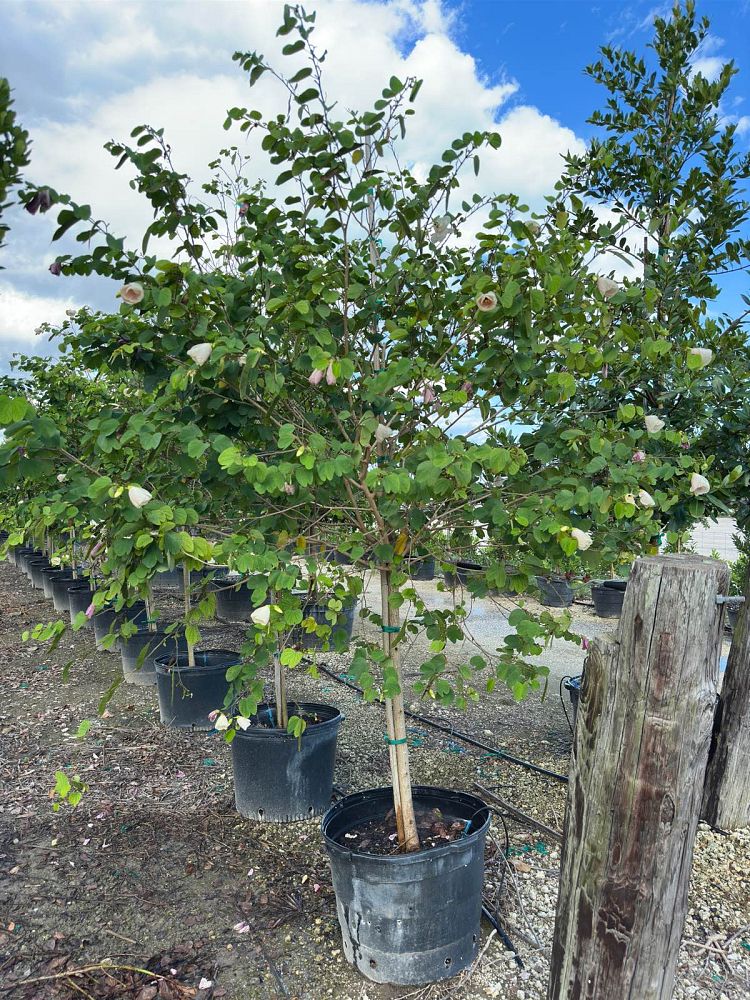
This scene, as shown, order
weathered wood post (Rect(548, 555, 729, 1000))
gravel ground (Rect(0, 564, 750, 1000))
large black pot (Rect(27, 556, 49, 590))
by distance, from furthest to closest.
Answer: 1. large black pot (Rect(27, 556, 49, 590))
2. gravel ground (Rect(0, 564, 750, 1000))
3. weathered wood post (Rect(548, 555, 729, 1000))

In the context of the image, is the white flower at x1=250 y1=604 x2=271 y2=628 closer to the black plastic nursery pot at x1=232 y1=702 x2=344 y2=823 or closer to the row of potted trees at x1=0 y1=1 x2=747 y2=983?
the row of potted trees at x1=0 y1=1 x2=747 y2=983

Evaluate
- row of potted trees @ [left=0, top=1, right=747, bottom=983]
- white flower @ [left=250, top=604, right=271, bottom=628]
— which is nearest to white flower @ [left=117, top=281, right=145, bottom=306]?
row of potted trees @ [left=0, top=1, right=747, bottom=983]

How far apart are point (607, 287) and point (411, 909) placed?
2.02 m

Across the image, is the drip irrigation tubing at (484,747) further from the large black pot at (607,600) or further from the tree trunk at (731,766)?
the large black pot at (607,600)

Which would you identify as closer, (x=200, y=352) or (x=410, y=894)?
(x=200, y=352)

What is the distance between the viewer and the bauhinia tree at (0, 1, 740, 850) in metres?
1.82

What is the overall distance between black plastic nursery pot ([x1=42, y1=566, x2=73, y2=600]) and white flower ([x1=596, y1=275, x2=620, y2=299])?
8.89 m

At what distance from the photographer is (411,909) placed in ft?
7.19

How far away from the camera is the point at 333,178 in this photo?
6.47 ft

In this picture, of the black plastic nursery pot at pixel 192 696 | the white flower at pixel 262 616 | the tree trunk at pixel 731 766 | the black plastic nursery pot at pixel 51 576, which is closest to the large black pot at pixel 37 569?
the black plastic nursery pot at pixel 51 576

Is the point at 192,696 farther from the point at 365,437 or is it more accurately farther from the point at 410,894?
the point at 365,437

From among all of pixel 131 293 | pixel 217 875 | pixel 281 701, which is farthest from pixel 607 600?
pixel 131 293

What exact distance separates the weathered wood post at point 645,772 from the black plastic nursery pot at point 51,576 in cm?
924

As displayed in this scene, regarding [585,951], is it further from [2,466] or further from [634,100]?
[634,100]
